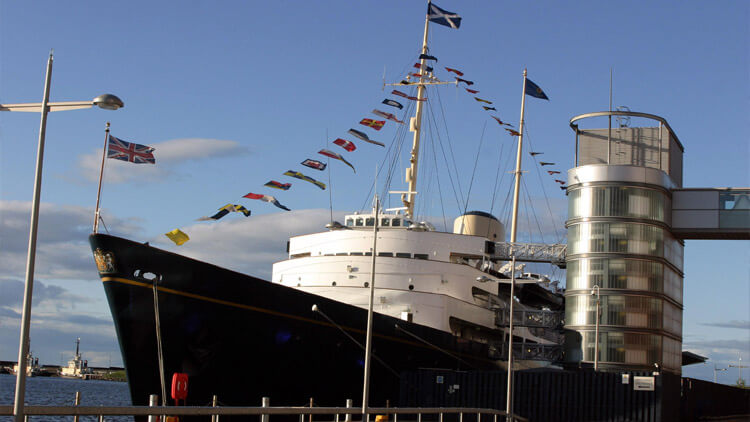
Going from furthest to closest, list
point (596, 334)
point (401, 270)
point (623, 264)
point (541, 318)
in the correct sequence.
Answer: point (541, 318) → point (401, 270) → point (623, 264) → point (596, 334)

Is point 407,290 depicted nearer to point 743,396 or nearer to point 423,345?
point 423,345

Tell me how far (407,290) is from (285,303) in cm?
931

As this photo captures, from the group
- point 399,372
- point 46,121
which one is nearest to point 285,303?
point 399,372

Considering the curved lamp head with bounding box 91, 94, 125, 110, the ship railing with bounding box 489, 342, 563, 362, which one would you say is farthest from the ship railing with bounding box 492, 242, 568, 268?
the curved lamp head with bounding box 91, 94, 125, 110

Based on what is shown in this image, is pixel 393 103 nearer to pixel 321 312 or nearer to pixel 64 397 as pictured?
pixel 321 312

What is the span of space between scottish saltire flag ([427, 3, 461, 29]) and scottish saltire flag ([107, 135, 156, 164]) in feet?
72.3

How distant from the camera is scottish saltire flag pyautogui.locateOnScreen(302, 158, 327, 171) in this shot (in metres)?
36.3

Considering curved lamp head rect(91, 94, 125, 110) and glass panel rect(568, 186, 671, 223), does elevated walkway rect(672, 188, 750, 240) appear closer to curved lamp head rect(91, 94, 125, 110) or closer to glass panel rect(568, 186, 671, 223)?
glass panel rect(568, 186, 671, 223)

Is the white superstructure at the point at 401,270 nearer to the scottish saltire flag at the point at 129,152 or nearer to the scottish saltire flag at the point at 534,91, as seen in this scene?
the scottish saltire flag at the point at 534,91

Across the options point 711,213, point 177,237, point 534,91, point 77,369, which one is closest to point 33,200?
point 177,237

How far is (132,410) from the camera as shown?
14102mm

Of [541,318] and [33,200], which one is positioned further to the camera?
[541,318]

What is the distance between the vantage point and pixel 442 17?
42.8 meters

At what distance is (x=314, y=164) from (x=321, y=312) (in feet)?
30.7
